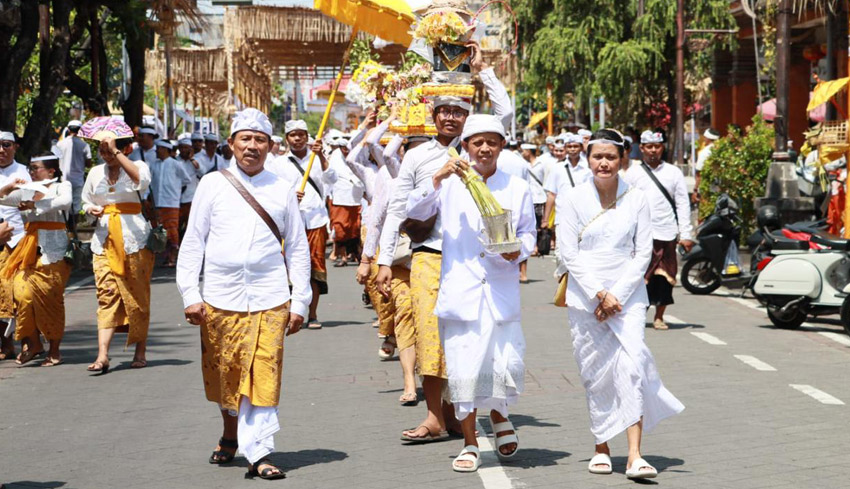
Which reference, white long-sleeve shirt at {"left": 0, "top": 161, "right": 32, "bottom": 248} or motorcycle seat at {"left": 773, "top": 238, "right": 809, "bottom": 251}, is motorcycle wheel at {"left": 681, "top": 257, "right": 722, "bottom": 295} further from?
A: white long-sleeve shirt at {"left": 0, "top": 161, "right": 32, "bottom": 248}


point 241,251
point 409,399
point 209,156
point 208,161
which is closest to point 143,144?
point 208,161

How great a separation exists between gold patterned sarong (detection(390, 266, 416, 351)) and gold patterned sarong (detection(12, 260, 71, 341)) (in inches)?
140

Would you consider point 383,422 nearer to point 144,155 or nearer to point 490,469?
point 490,469

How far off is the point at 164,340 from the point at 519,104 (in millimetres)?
66810

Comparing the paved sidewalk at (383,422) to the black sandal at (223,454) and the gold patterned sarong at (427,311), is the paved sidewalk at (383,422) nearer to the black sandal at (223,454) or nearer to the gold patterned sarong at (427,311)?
the black sandal at (223,454)

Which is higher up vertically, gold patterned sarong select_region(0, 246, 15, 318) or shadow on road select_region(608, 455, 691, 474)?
gold patterned sarong select_region(0, 246, 15, 318)

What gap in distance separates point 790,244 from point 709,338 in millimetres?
2032

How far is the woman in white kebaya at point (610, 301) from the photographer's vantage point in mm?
7125

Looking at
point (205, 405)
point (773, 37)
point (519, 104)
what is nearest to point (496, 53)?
point (773, 37)

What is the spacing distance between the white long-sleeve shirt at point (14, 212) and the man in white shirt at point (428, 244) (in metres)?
4.43

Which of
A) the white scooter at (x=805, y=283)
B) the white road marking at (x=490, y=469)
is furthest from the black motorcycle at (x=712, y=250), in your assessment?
the white road marking at (x=490, y=469)

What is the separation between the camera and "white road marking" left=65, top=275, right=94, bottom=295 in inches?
718

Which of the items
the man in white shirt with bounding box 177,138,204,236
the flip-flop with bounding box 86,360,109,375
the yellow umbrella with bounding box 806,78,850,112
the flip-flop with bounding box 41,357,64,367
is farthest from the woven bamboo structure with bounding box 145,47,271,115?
the flip-flop with bounding box 86,360,109,375

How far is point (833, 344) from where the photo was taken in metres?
12.6
